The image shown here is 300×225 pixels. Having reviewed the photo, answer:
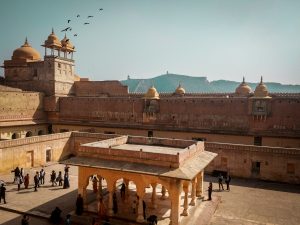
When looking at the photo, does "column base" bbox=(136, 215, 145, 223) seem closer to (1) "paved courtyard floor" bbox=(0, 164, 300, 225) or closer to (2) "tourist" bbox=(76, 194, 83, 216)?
(1) "paved courtyard floor" bbox=(0, 164, 300, 225)

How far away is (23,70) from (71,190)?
90.6 ft

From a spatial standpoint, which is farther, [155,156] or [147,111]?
[147,111]

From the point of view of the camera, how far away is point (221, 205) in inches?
685

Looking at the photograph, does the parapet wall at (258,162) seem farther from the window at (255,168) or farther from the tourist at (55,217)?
the tourist at (55,217)

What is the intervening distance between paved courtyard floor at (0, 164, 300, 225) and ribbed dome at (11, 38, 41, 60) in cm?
2611

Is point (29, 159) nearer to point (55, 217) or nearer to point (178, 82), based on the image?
point (55, 217)

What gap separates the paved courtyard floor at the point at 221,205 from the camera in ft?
49.9

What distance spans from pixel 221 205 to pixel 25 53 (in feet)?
124

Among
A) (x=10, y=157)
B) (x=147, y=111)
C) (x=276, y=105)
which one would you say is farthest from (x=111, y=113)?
(x=276, y=105)

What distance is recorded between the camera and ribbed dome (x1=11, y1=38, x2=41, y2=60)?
42.9 meters

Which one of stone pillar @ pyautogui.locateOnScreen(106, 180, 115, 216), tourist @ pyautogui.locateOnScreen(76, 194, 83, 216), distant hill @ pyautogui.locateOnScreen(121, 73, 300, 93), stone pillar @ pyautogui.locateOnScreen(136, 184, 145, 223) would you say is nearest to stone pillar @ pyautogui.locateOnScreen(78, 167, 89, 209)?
tourist @ pyautogui.locateOnScreen(76, 194, 83, 216)

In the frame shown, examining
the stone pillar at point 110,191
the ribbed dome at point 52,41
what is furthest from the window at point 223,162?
the ribbed dome at point 52,41

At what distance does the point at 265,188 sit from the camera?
68.3 ft

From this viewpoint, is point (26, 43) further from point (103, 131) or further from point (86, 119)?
point (103, 131)
